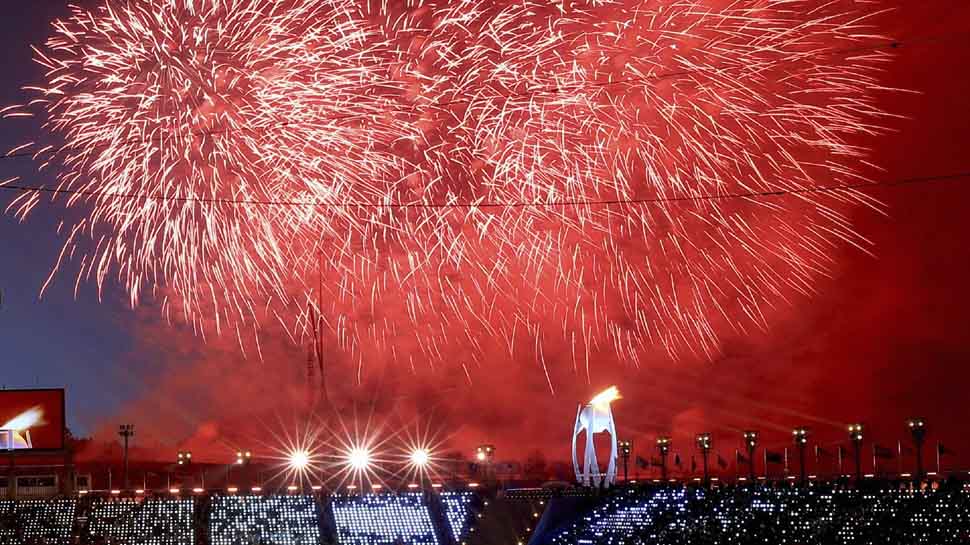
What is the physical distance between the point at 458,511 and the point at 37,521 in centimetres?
1174

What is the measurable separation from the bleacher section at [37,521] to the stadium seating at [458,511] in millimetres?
10150

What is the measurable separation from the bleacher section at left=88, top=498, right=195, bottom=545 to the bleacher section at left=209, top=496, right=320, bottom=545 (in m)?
0.76

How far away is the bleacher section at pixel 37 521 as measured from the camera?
107 ft

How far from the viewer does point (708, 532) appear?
1094 inches

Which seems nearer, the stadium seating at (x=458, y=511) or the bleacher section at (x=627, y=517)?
the bleacher section at (x=627, y=517)

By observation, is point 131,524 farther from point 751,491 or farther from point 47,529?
point 751,491

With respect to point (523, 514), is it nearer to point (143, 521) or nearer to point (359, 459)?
point (143, 521)

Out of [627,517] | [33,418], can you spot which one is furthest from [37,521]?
[627,517]

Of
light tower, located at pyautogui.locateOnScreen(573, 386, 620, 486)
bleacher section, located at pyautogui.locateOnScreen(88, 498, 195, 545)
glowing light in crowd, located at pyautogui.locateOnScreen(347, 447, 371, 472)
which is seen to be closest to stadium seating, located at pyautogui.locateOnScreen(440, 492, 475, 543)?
bleacher section, located at pyautogui.locateOnScreen(88, 498, 195, 545)

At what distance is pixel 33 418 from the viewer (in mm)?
43156

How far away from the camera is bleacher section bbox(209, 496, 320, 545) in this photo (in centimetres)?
3173

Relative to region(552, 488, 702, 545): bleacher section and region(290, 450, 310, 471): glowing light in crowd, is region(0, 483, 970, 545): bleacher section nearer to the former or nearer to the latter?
region(552, 488, 702, 545): bleacher section

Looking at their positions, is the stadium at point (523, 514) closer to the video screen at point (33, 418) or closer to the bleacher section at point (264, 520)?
the bleacher section at point (264, 520)

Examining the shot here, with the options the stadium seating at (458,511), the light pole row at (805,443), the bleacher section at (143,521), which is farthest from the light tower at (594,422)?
the bleacher section at (143,521)
